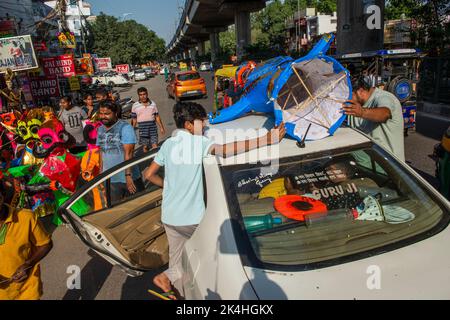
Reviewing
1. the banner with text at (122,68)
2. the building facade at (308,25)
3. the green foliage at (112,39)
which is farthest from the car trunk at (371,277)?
the building facade at (308,25)

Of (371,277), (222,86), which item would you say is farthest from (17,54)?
(371,277)

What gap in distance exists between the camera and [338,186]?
8.07 ft

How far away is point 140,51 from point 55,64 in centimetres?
5002

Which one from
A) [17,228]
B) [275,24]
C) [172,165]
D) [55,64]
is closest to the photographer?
[17,228]

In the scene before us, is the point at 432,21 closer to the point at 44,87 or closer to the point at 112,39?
the point at 44,87

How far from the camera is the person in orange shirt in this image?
216cm

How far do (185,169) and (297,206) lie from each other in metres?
0.82

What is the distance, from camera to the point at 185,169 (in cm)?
236

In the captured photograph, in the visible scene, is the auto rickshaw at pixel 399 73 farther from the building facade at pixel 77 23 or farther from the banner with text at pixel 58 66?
the building facade at pixel 77 23

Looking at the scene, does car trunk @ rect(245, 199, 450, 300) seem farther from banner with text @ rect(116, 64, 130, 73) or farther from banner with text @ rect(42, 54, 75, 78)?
banner with text @ rect(116, 64, 130, 73)

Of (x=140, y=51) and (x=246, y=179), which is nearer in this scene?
(x=246, y=179)

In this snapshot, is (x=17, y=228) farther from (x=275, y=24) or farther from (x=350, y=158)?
(x=275, y=24)

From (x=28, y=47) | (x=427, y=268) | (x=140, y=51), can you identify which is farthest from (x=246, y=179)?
(x=140, y=51)
